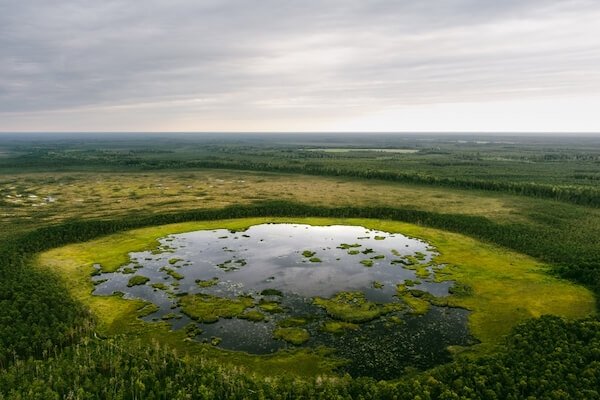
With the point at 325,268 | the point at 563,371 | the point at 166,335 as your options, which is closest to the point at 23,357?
the point at 166,335

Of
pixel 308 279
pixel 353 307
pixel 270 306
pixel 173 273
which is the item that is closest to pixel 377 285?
pixel 353 307

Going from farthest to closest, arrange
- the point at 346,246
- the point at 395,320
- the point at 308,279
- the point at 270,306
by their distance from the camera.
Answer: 1. the point at 346,246
2. the point at 308,279
3. the point at 270,306
4. the point at 395,320

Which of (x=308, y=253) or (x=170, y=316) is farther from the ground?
(x=308, y=253)

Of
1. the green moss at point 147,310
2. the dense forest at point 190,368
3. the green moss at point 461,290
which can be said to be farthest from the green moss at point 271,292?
the green moss at point 461,290

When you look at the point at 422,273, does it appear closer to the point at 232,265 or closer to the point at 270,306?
the point at 270,306

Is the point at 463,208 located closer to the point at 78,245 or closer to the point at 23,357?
the point at 78,245

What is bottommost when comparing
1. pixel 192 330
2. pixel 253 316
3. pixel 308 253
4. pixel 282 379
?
pixel 192 330

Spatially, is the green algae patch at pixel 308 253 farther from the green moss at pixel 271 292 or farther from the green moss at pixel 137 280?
the green moss at pixel 137 280
